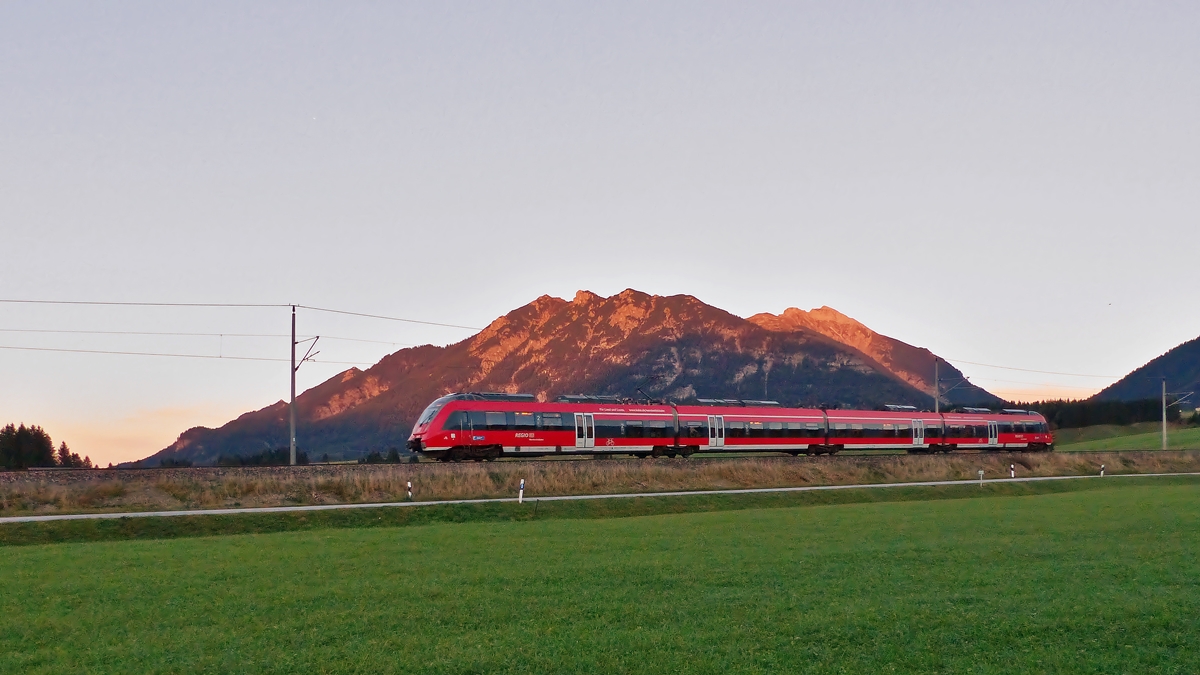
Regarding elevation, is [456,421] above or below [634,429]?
above

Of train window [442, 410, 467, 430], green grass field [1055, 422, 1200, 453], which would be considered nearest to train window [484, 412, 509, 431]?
train window [442, 410, 467, 430]

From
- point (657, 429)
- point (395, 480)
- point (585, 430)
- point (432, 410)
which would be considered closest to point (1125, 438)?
point (657, 429)

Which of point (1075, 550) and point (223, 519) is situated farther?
point (223, 519)

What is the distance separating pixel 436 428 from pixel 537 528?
21252mm

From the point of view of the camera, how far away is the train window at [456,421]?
4897 cm

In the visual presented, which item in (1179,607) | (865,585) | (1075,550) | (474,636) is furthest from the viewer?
(1075,550)

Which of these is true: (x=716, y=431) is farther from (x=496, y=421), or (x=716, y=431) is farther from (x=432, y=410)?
(x=432, y=410)

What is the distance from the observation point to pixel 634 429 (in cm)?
5562

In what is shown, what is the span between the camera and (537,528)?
28.9m

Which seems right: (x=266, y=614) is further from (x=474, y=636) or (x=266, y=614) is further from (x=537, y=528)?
(x=537, y=528)

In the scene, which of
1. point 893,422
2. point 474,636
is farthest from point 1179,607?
point 893,422

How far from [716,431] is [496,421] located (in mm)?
15415

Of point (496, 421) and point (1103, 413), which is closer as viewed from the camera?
point (496, 421)

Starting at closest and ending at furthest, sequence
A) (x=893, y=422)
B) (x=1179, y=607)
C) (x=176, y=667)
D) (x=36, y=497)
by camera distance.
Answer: (x=176, y=667)
(x=1179, y=607)
(x=36, y=497)
(x=893, y=422)
